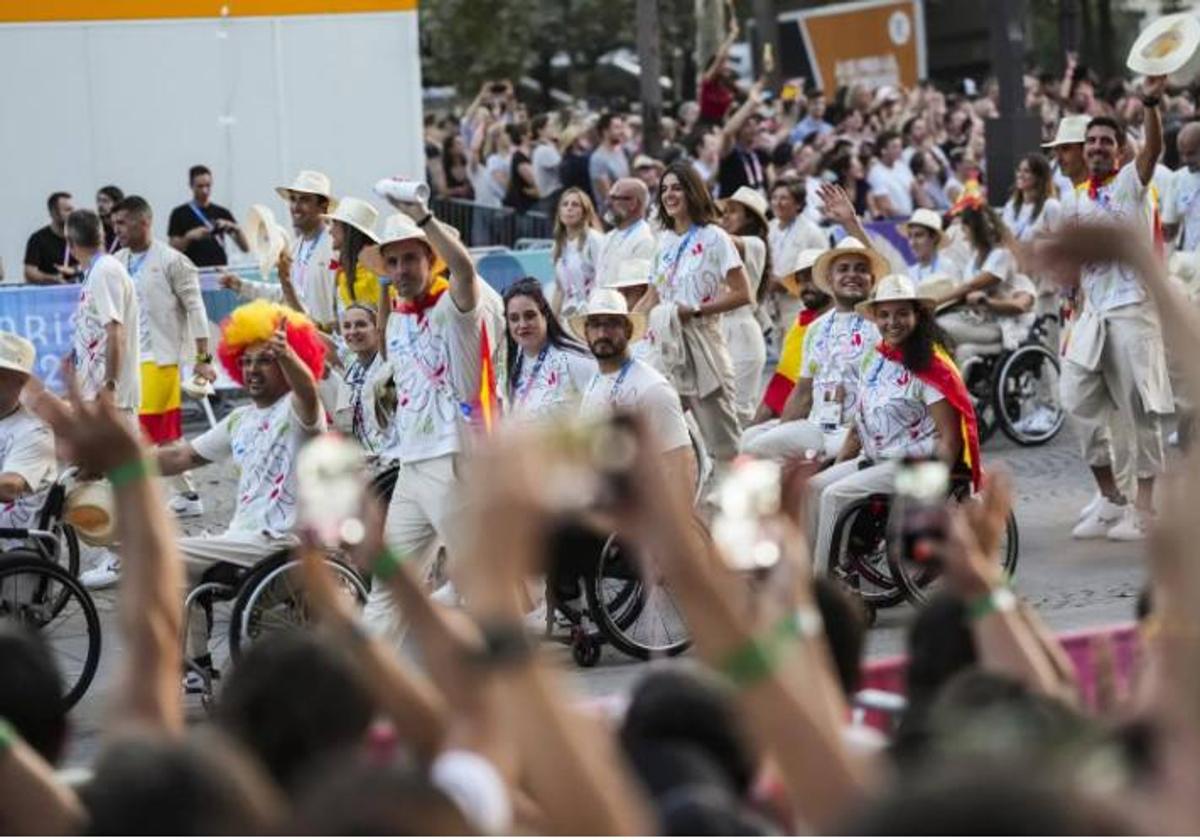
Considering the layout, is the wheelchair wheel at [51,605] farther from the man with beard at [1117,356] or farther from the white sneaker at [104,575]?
the man with beard at [1117,356]

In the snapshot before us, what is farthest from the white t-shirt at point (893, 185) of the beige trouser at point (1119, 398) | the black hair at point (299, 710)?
the black hair at point (299, 710)

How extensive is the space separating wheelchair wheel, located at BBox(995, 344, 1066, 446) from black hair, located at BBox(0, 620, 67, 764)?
399 inches

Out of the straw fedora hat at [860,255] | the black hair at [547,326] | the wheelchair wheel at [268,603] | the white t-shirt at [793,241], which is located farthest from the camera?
the white t-shirt at [793,241]

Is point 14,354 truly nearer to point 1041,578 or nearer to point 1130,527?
point 1041,578

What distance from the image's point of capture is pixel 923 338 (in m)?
10.2

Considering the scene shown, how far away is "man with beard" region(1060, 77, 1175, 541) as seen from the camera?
11617mm

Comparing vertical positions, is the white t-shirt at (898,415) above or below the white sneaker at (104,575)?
above

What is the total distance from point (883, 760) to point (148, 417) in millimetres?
10068

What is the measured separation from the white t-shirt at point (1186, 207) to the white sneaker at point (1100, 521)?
7.09ft

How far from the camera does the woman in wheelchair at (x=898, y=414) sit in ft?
32.9

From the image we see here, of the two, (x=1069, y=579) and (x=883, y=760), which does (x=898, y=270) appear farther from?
(x=883, y=760)

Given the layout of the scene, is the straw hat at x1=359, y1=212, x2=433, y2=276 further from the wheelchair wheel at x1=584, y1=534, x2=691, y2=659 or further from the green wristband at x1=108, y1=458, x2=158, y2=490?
the green wristband at x1=108, y1=458, x2=158, y2=490

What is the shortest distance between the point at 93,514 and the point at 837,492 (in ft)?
9.67

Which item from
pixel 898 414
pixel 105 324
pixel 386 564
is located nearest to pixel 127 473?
pixel 386 564
